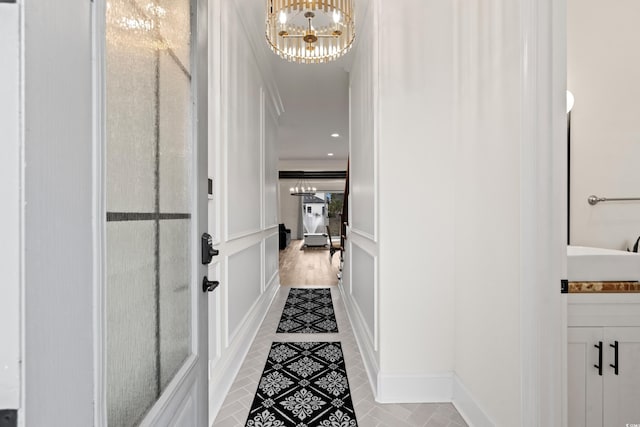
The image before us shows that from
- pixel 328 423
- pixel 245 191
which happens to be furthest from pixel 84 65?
pixel 245 191

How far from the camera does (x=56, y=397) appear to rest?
417mm

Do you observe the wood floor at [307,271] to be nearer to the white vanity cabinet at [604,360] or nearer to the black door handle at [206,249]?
the white vanity cabinet at [604,360]

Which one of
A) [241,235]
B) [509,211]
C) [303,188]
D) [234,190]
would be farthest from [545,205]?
[303,188]

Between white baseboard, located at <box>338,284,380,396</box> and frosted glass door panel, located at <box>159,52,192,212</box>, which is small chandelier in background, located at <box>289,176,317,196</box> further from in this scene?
frosted glass door panel, located at <box>159,52,192,212</box>

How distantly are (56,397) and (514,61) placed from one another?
1770 mm

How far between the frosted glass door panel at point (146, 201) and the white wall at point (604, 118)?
1.96 m

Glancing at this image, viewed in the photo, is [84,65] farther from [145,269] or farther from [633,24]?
[633,24]

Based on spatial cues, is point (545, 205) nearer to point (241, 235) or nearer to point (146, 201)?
point (146, 201)

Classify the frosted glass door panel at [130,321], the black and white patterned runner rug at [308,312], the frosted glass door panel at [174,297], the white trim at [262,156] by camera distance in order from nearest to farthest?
the frosted glass door panel at [130,321], the frosted glass door panel at [174,297], the black and white patterned runner rug at [308,312], the white trim at [262,156]

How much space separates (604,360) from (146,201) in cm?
177

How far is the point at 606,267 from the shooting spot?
53.2 inches
